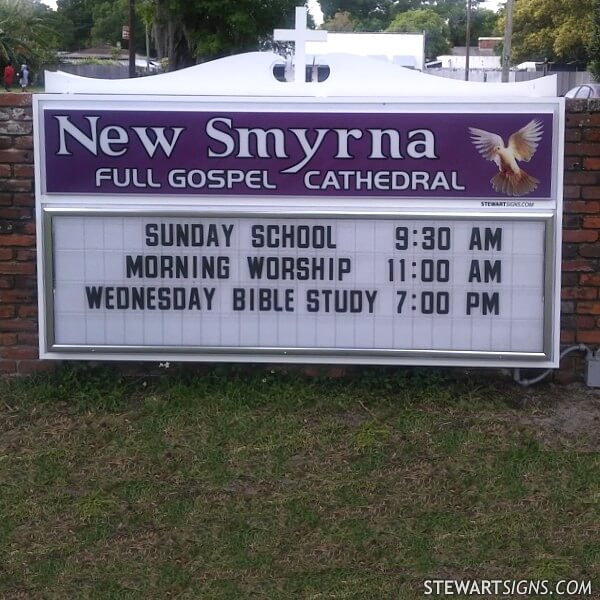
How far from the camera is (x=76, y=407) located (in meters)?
5.20

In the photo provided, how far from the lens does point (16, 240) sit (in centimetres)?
539

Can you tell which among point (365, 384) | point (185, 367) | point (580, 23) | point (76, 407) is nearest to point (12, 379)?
point (76, 407)

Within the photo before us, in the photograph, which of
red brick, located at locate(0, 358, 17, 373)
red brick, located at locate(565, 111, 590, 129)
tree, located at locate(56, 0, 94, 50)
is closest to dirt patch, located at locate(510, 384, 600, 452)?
red brick, located at locate(565, 111, 590, 129)

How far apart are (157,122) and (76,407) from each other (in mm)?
1621

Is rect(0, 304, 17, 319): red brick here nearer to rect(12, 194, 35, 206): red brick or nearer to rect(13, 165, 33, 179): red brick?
rect(12, 194, 35, 206): red brick

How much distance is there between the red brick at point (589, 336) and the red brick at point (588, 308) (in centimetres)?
11

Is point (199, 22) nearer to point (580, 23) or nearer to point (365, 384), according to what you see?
point (580, 23)

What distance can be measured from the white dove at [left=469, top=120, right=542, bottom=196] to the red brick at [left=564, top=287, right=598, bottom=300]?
65 cm

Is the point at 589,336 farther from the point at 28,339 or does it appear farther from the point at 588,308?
the point at 28,339

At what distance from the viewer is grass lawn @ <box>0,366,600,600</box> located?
12.6 ft

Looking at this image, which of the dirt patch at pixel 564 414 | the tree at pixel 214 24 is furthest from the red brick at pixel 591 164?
the tree at pixel 214 24

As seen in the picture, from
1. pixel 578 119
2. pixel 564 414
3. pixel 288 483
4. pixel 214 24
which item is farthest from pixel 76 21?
pixel 288 483

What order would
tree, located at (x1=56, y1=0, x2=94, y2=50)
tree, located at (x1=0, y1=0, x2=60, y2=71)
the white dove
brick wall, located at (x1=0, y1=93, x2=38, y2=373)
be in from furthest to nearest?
1. tree, located at (x1=56, y1=0, x2=94, y2=50)
2. tree, located at (x1=0, y1=0, x2=60, y2=71)
3. brick wall, located at (x1=0, y1=93, x2=38, y2=373)
4. the white dove

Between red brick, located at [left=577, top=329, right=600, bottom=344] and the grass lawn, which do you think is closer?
the grass lawn
